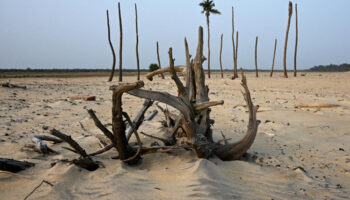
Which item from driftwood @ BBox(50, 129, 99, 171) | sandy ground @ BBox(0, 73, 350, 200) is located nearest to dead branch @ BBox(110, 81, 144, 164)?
sandy ground @ BBox(0, 73, 350, 200)

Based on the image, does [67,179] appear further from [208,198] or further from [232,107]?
[232,107]

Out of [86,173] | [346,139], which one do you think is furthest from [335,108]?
[86,173]

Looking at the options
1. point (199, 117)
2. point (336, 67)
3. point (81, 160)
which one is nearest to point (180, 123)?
point (199, 117)

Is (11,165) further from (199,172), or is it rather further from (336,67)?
(336,67)

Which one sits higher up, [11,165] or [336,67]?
[336,67]

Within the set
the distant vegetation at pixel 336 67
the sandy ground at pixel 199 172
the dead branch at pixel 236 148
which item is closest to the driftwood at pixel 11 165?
the sandy ground at pixel 199 172

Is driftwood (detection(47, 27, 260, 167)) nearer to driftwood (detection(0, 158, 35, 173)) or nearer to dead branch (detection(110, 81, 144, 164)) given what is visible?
dead branch (detection(110, 81, 144, 164))

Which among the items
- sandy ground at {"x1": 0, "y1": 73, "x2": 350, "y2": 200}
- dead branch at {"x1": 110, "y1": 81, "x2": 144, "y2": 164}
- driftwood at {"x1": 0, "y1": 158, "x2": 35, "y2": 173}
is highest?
dead branch at {"x1": 110, "y1": 81, "x2": 144, "y2": 164}

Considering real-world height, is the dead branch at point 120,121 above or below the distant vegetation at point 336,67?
below

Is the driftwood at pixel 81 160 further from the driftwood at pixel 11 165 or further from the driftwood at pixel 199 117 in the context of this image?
the driftwood at pixel 199 117

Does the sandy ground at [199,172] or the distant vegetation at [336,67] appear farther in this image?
the distant vegetation at [336,67]

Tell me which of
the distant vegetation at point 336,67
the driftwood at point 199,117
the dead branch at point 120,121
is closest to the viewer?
the dead branch at point 120,121

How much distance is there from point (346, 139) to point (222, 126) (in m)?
2.15

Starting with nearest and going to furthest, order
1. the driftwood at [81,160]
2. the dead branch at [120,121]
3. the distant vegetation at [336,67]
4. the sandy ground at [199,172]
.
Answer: the sandy ground at [199,172] → the dead branch at [120,121] → the driftwood at [81,160] → the distant vegetation at [336,67]
